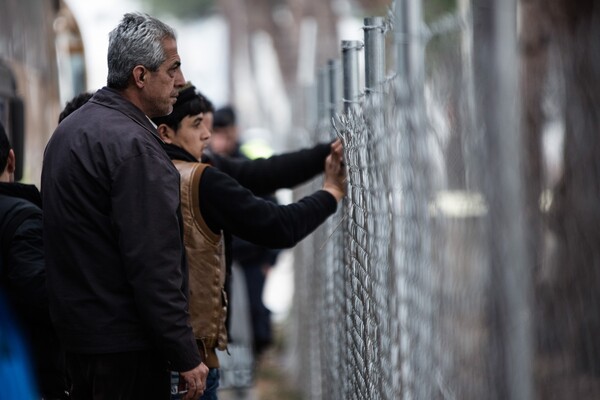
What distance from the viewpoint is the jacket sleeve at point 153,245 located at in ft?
Answer: 12.5

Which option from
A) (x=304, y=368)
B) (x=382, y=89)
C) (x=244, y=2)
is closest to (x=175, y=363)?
(x=382, y=89)

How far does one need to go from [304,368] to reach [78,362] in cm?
554

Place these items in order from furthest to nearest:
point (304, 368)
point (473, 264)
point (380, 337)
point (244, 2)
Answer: point (244, 2) → point (304, 368) → point (380, 337) → point (473, 264)

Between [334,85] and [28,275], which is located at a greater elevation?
[334,85]

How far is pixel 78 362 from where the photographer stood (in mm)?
4043

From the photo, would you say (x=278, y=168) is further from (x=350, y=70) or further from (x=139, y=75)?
(x=139, y=75)

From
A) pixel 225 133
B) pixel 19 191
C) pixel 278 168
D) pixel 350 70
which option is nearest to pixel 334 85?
pixel 278 168

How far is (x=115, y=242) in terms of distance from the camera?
12.8ft

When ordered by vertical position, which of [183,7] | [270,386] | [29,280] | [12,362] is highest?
[183,7]

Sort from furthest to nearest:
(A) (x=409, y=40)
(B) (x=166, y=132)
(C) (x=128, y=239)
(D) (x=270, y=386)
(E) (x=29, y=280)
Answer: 1. (D) (x=270, y=386)
2. (B) (x=166, y=132)
3. (E) (x=29, y=280)
4. (C) (x=128, y=239)
5. (A) (x=409, y=40)

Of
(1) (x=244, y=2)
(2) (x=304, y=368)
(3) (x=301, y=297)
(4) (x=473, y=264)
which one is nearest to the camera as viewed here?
(4) (x=473, y=264)

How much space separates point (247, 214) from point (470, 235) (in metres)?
1.78

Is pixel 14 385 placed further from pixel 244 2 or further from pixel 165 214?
pixel 244 2

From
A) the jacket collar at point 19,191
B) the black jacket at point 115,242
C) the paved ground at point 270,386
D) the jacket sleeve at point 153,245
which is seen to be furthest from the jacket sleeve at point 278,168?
the paved ground at point 270,386
